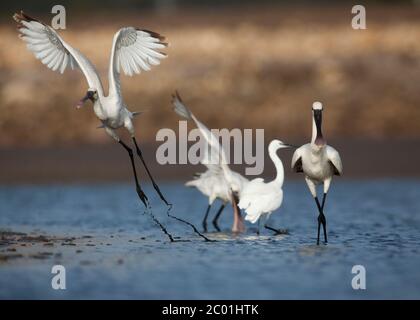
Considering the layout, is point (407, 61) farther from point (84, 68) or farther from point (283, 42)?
point (84, 68)

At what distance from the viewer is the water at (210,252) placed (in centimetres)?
1004

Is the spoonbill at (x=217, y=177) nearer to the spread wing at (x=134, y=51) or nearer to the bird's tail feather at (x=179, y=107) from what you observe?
the bird's tail feather at (x=179, y=107)

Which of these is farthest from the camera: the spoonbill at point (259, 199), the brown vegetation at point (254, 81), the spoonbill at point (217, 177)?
the brown vegetation at point (254, 81)

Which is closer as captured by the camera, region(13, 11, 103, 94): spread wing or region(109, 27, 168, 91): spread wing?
region(109, 27, 168, 91): spread wing

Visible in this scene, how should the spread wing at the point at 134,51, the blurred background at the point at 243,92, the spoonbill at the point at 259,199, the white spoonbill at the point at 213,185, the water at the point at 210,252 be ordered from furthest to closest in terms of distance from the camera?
1. the blurred background at the point at 243,92
2. the white spoonbill at the point at 213,185
3. the spoonbill at the point at 259,199
4. the spread wing at the point at 134,51
5. the water at the point at 210,252

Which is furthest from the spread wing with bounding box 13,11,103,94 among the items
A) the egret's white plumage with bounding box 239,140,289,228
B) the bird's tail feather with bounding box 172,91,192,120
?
the egret's white plumage with bounding box 239,140,289,228

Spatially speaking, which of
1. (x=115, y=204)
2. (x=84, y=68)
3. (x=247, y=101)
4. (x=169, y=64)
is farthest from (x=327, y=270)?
(x=169, y=64)

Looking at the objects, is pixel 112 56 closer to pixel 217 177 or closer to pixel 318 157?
pixel 318 157

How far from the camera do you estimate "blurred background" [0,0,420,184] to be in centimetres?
2095

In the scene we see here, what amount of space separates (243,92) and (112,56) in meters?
11.4

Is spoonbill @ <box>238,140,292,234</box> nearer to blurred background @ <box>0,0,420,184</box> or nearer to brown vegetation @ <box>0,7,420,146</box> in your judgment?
blurred background @ <box>0,0,420,184</box>

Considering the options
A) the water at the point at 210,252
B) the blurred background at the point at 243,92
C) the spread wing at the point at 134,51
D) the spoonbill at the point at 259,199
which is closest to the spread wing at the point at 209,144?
the spoonbill at the point at 259,199

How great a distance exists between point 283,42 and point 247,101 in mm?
2699

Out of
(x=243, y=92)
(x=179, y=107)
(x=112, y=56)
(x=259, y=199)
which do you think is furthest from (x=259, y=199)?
(x=243, y=92)
